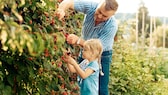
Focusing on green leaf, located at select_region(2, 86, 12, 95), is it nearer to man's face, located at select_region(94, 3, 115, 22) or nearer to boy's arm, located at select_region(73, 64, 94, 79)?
boy's arm, located at select_region(73, 64, 94, 79)

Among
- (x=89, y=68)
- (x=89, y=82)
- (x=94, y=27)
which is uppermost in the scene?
(x=94, y=27)

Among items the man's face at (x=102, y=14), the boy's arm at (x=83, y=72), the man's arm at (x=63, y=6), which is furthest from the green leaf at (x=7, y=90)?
the man's face at (x=102, y=14)

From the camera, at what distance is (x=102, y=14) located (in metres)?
3.29

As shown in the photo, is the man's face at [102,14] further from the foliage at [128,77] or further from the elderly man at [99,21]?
the foliage at [128,77]

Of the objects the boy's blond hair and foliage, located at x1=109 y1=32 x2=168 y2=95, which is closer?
the boy's blond hair

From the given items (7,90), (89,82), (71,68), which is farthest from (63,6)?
(7,90)

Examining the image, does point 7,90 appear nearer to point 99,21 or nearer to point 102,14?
point 102,14

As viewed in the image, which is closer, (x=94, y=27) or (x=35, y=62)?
(x=35, y=62)

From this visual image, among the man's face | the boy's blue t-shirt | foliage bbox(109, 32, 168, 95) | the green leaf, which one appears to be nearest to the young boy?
the boy's blue t-shirt

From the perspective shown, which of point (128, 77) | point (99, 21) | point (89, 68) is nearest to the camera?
point (89, 68)

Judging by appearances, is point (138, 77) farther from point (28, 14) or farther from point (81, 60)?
point (28, 14)

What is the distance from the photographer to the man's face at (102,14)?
3.23 m

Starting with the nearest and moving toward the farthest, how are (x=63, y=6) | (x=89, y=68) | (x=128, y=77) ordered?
(x=63, y=6) → (x=89, y=68) → (x=128, y=77)

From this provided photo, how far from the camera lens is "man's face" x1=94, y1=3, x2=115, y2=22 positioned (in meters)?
3.23
